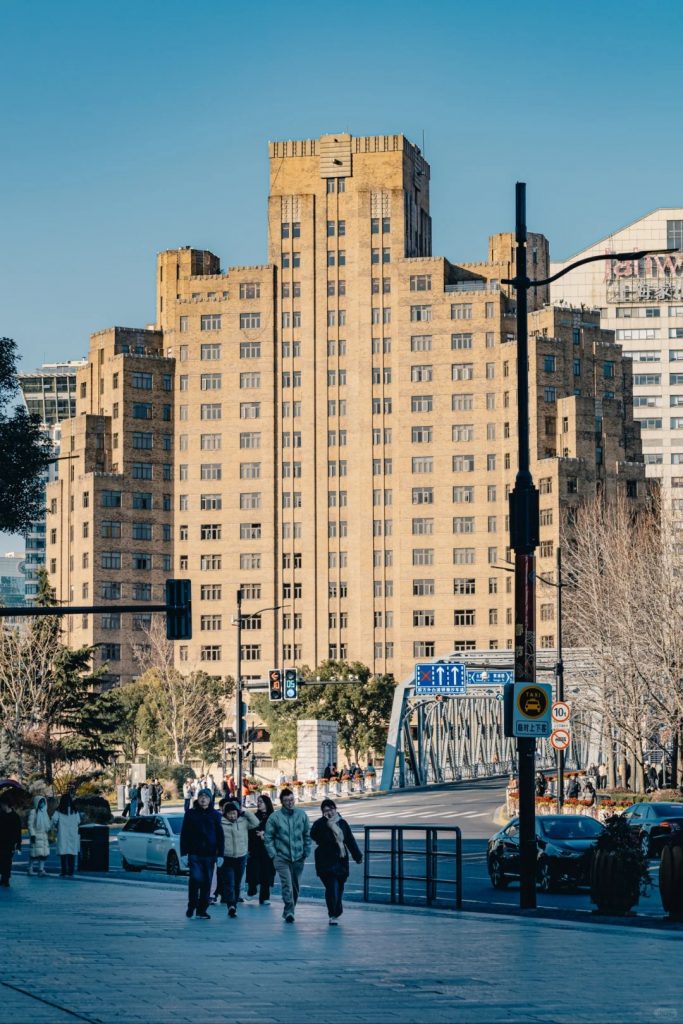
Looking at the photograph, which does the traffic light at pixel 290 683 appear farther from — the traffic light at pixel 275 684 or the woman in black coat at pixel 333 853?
the woman in black coat at pixel 333 853

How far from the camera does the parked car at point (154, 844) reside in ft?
122

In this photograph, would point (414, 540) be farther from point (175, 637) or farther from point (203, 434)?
point (175, 637)

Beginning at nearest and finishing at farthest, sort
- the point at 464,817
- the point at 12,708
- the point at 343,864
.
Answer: the point at 343,864
the point at 464,817
the point at 12,708

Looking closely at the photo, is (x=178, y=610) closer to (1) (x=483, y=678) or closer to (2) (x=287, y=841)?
(2) (x=287, y=841)

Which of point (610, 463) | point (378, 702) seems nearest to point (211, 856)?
point (378, 702)

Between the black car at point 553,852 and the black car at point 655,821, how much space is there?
17.0 ft

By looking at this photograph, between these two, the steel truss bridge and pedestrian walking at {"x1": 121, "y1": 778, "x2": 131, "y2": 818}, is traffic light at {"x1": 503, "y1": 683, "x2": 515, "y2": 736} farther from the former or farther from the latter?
the steel truss bridge

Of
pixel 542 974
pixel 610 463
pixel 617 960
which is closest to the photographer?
pixel 542 974

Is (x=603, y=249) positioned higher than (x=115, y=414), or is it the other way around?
(x=603, y=249)

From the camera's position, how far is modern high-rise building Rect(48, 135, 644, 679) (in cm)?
14300

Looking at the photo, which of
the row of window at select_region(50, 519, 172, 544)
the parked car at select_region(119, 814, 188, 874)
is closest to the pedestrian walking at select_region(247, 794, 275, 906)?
the parked car at select_region(119, 814, 188, 874)

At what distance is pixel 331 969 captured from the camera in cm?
1527

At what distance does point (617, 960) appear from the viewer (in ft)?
52.9

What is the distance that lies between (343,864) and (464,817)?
43881mm
